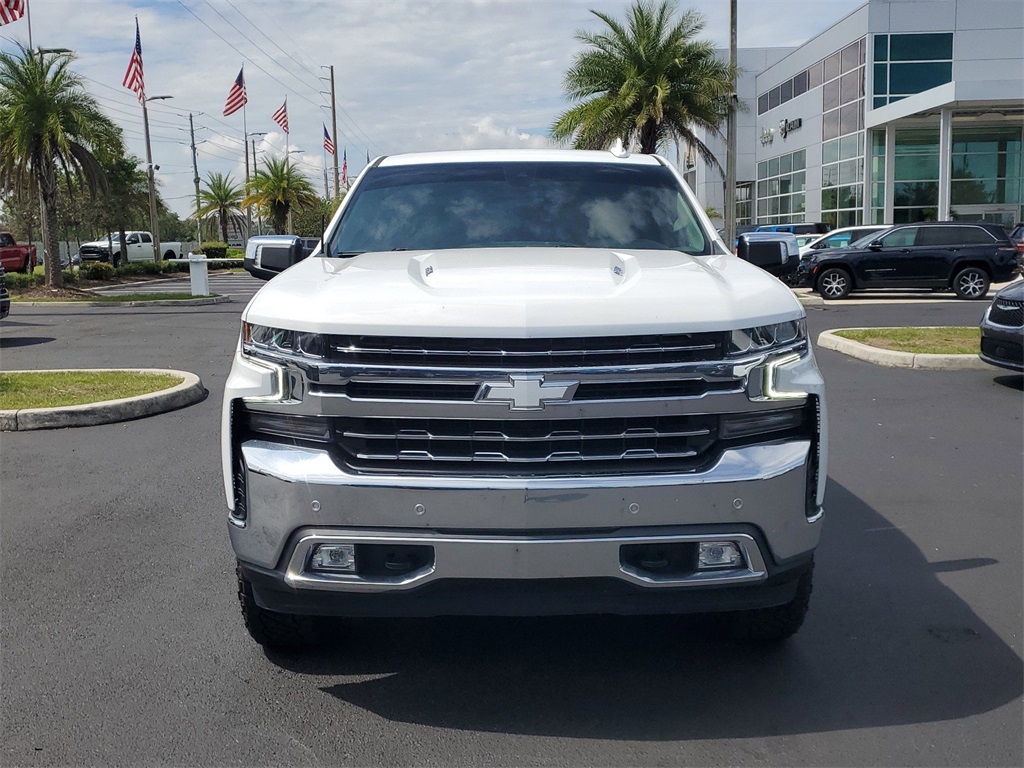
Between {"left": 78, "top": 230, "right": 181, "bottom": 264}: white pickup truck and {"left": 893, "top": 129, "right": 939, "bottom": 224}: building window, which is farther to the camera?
{"left": 78, "top": 230, "right": 181, "bottom": 264}: white pickup truck

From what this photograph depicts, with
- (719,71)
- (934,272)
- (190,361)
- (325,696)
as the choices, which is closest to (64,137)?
(190,361)

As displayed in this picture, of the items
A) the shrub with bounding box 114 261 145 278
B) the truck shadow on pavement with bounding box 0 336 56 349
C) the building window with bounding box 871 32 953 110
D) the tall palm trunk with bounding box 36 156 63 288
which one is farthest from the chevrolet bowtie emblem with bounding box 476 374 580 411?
the building window with bounding box 871 32 953 110

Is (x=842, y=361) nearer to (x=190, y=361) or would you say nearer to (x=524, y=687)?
(x=190, y=361)

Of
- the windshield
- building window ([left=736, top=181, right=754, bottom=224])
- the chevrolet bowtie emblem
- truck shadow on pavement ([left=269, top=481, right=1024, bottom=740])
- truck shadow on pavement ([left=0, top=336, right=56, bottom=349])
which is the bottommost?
truck shadow on pavement ([left=269, top=481, right=1024, bottom=740])

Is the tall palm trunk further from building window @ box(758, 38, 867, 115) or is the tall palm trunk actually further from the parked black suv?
building window @ box(758, 38, 867, 115)

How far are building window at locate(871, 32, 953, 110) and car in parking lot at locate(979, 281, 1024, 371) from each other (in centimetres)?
3207

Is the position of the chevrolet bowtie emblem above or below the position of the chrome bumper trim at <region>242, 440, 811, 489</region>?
above

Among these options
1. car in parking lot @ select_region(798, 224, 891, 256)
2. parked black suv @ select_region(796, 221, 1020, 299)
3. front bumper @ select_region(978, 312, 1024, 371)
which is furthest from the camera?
car in parking lot @ select_region(798, 224, 891, 256)

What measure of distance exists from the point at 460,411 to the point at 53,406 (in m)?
6.49

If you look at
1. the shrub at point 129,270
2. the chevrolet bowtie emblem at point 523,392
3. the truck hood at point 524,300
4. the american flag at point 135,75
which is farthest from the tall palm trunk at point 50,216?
the chevrolet bowtie emblem at point 523,392

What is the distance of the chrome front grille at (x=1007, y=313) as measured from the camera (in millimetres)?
9469

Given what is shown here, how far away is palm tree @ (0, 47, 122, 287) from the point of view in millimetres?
25469

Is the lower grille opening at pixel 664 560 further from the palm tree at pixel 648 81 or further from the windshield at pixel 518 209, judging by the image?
the palm tree at pixel 648 81

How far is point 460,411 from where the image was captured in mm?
3037
